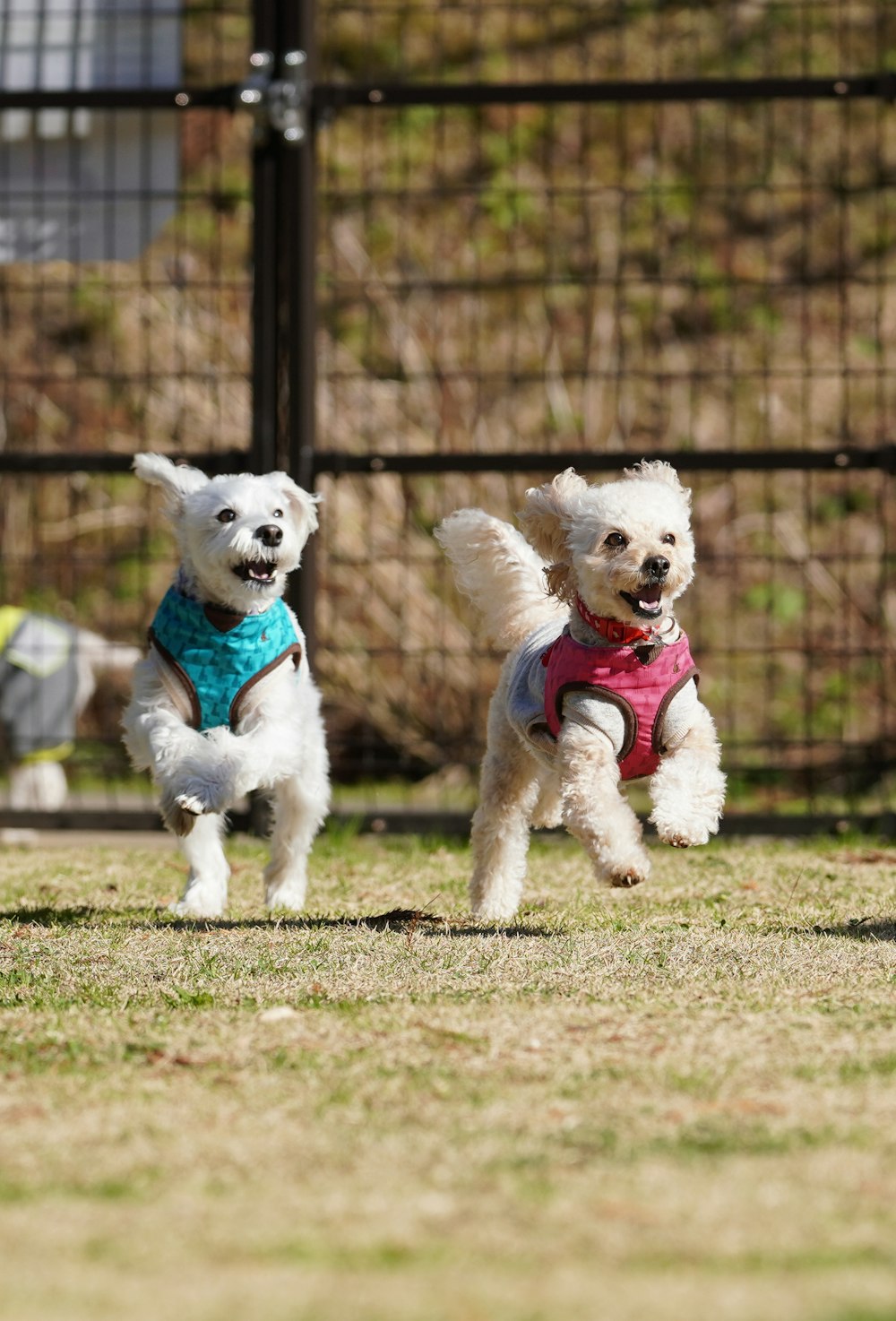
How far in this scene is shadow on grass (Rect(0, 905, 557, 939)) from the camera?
453 centimetres

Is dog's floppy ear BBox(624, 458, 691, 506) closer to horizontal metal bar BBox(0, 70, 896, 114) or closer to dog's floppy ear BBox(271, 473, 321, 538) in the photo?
dog's floppy ear BBox(271, 473, 321, 538)

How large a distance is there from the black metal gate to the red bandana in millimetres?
2331

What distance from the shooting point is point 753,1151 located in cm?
259

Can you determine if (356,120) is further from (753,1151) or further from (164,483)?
(753,1151)

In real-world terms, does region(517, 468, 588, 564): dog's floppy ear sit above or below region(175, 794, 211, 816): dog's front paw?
above

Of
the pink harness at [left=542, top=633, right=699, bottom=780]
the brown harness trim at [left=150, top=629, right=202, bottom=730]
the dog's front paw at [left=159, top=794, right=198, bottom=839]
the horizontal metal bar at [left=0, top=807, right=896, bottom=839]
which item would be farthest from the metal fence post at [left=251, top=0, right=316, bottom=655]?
the pink harness at [left=542, top=633, right=699, bottom=780]

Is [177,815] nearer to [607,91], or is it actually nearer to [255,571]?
[255,571]

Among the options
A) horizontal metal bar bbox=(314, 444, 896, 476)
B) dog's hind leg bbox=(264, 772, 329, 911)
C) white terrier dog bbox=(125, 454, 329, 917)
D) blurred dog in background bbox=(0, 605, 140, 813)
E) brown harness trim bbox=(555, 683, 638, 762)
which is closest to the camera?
brown harness trim bbox=(555, 683, 638, 762)

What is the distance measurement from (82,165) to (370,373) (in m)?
1.77

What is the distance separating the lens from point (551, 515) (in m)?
4.51

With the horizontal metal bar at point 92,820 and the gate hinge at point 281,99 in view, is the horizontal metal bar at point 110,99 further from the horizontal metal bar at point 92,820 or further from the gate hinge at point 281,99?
the horizontal metal bar at point 92,820

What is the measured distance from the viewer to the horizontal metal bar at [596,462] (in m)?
6.67

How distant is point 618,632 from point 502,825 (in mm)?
634

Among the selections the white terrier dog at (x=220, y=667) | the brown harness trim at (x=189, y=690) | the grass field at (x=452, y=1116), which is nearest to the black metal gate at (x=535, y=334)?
the white terrier dog at (x=220, y=667)
